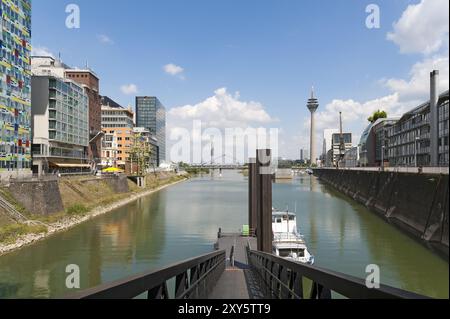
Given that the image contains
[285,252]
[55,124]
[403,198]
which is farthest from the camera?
[55,124]

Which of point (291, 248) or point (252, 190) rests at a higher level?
point (252, 190)

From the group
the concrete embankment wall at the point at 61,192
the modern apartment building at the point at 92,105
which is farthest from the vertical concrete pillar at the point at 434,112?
the modern apartment building at the point at 92,105

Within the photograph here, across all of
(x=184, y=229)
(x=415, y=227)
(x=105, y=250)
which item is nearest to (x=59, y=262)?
(x=105, y=250)

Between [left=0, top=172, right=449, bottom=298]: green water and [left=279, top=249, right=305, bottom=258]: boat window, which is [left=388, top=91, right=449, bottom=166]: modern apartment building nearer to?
[left=0, top=172, right=449, bottom=298]: green water

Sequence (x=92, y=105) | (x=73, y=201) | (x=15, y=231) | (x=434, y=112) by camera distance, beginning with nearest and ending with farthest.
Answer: (x=434, y=112), (x=15, y=231), (x=73, y=201), (x=92, y=105)

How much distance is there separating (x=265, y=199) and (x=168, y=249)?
49.5ft

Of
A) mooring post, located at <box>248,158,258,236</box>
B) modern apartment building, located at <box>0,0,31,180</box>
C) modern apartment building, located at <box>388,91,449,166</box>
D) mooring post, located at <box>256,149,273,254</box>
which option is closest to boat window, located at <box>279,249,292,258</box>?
mooring post, located at <box>248,158,258,236</box>

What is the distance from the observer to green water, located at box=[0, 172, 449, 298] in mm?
24203

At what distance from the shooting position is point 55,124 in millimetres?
71750

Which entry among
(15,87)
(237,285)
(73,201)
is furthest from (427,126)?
(15,87)

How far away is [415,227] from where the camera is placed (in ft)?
117

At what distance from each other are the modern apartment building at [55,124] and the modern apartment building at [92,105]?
14038mm

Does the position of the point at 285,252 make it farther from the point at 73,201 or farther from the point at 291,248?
the point at 73,201

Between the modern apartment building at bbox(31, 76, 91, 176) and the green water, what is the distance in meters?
25.7
